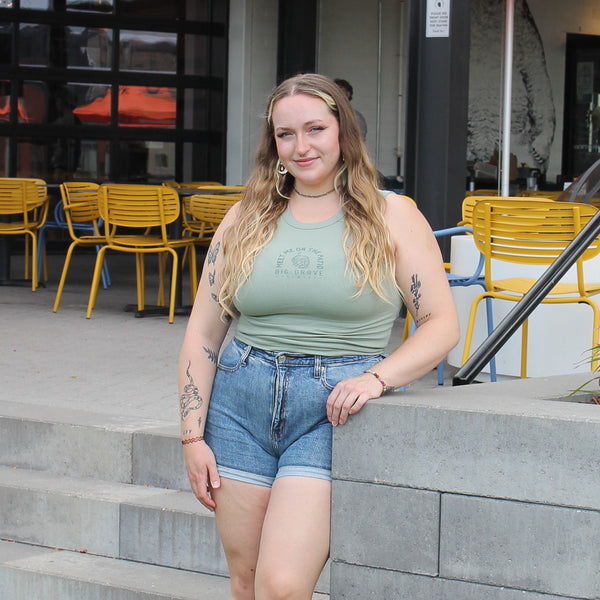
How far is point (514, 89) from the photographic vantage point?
1284 centimetres

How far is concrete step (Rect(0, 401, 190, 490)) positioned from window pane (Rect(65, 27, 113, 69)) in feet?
26.3

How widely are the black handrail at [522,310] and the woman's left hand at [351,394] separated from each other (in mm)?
742

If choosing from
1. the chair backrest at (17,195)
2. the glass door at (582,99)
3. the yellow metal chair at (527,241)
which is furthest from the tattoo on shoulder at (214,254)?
the glass door at (582,99)

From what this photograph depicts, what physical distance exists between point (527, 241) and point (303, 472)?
2846 mm

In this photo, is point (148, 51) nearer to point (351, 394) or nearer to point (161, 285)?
point (161, 285)

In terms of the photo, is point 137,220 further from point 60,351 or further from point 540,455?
point 540,455

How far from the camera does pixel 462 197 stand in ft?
23.8

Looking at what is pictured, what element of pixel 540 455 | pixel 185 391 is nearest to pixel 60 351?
pixel 185 391

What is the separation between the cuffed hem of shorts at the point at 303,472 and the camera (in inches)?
96.0

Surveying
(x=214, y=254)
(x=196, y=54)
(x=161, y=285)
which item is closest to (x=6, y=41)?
(x=196, y=54)

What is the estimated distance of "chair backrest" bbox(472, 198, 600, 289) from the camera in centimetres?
495

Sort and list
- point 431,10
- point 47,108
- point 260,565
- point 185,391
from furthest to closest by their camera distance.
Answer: point 47,108 < point 431,10 < point 185,391 < point 260,565

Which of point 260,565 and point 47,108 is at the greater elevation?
point 47,108

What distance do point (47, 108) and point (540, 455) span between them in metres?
10.2
